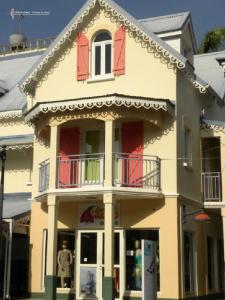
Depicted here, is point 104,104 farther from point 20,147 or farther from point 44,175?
point 20,147

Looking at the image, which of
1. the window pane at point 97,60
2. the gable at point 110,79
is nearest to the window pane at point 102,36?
the gable at point 110,79

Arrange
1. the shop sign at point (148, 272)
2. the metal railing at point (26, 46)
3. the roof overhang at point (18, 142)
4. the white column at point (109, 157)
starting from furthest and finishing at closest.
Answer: the metal railing at point (26, 46), the roof overhang at point (18, 142), the white column at point (109, 157), the shop sign at point (148, 272)

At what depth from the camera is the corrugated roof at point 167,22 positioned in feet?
74.2

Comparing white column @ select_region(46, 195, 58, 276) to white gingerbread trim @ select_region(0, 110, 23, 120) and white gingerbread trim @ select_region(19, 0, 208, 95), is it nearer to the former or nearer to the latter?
white gingerbread trim @ select_region(19, 0, 208, 95)

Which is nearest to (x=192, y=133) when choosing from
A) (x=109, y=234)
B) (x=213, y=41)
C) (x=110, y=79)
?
(x=110, y=79)

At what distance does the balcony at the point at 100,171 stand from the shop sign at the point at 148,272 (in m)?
4.27

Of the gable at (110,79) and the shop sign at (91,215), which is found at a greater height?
the gable at (110,79)

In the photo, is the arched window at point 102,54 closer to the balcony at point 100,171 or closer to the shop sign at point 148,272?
the balcony at point 100,171

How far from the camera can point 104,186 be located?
18.6 metres

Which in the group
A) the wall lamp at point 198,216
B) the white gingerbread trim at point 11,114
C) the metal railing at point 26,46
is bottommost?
the wall lamp at point 198,216

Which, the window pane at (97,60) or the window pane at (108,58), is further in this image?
the window pane at (97,60)

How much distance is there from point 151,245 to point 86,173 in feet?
19.9

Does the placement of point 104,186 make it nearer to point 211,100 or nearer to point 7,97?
point 211,100

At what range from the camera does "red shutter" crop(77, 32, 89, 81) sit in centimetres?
2131
